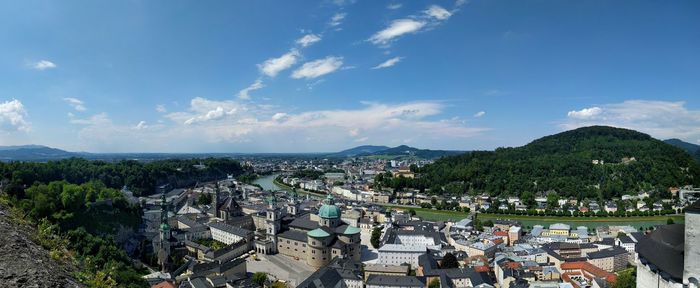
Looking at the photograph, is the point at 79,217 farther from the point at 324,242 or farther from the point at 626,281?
the point at 626,281

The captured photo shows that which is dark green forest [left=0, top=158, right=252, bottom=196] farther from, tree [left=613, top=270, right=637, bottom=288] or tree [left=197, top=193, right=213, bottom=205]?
tree [left=613, top=270, right=637, bottom=288]

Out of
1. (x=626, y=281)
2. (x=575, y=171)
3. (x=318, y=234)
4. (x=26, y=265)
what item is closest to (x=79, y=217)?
(x=318, y=234)

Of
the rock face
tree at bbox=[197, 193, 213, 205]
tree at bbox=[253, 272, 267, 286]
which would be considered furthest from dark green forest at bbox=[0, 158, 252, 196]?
the rock face

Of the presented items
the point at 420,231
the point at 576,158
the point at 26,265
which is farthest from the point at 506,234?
the point at 576,158

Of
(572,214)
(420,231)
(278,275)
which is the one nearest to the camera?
(278,275)

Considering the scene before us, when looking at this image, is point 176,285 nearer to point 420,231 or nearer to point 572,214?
point 420,231

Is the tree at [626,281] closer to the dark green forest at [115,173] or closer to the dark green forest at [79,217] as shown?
the dark green forest at [79,217]

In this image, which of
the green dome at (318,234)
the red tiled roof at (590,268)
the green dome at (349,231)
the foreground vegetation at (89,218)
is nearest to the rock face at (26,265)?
the foreground vegetation at (89,218)
